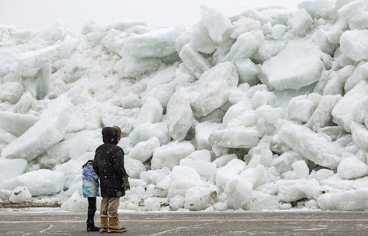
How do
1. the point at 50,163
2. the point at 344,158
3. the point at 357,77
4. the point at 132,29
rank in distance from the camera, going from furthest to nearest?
the point at 132,29 → the point at 50,163 → the point at 357,77 → the point at 344,158

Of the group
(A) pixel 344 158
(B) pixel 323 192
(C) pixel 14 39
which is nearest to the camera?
(B) pixel 323 192

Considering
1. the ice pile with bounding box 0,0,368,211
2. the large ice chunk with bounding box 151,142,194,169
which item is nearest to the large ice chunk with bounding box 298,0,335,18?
the ice pile with bounding box 0,0,368,211

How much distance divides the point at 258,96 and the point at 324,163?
227 centimetres

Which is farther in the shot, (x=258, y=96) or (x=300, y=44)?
(x=300, y=44)

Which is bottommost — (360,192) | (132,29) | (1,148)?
(360,192)

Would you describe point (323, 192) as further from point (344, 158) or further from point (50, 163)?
point (50, 163)

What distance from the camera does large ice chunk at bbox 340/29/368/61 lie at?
9594 mm

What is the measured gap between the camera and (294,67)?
10438mm

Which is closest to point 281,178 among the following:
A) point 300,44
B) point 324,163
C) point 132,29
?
point 324,163

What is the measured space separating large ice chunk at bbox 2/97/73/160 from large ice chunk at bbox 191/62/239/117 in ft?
9.31

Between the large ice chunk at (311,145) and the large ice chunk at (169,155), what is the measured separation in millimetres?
1918

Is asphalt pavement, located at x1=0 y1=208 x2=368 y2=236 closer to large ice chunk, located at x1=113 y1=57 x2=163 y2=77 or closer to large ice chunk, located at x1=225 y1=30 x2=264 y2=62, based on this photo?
large ice chunk, located at x1=225 y1=30 x2=264 y2=62

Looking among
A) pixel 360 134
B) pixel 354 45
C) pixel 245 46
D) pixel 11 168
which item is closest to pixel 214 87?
pixel 245 46

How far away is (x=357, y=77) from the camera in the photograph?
9.53m
